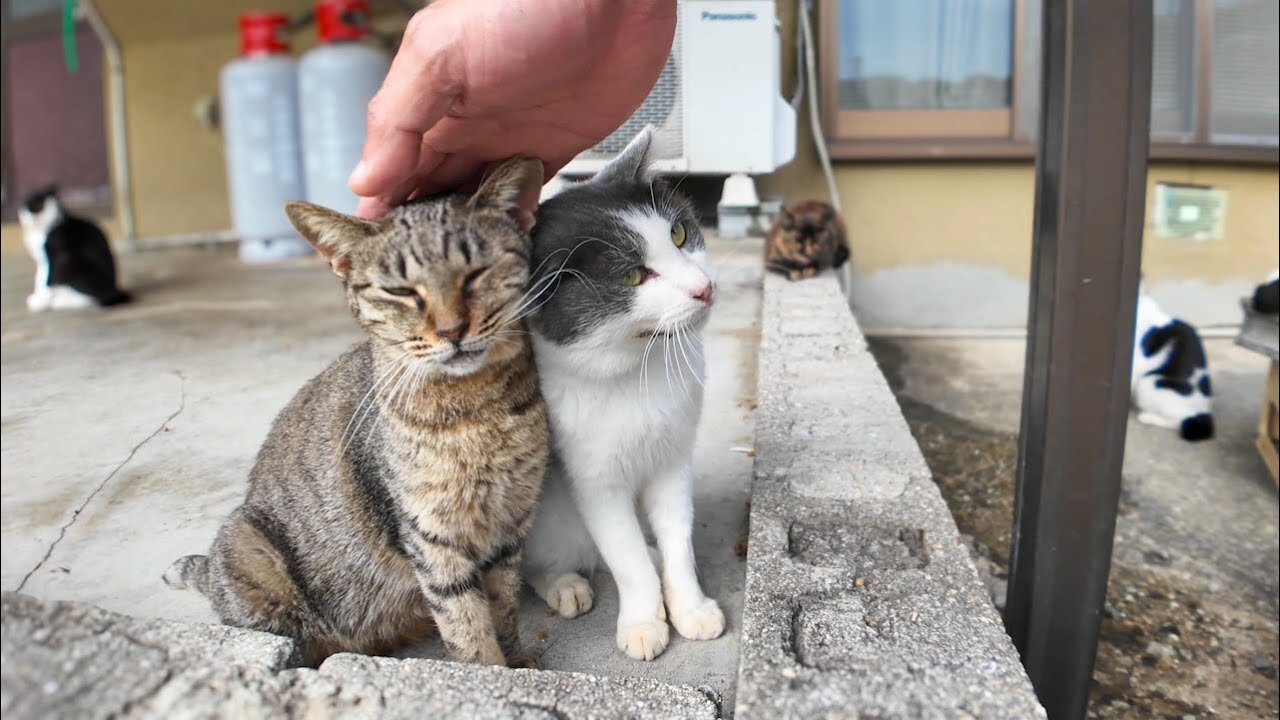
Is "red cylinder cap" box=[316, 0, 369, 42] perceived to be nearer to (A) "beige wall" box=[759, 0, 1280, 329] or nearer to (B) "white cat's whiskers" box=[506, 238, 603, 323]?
(A) "beige wall" box=[759, 0, 1280, 329]

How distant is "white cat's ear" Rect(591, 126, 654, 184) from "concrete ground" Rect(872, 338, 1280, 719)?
4.52 feet

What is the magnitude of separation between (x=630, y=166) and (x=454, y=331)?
392 mm

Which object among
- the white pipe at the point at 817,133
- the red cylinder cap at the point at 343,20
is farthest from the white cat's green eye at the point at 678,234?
the red cylinder cap at the point at 343,20

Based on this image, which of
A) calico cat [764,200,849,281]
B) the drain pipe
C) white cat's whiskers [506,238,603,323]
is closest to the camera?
white cat's whiskers [506,238,603,323]

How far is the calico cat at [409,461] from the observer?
0.97 m

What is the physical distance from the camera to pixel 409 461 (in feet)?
3.45

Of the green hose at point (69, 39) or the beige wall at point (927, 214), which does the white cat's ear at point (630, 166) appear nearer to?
the green hose at point (69, 39)

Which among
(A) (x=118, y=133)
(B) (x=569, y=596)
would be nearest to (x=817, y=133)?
(A) (x=118, y=133)

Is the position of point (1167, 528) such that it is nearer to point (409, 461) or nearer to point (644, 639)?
point (644, 639)

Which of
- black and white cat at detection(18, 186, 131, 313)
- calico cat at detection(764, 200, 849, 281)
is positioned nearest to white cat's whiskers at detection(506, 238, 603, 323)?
black and white cat at detection(18, 186, 131, 313)

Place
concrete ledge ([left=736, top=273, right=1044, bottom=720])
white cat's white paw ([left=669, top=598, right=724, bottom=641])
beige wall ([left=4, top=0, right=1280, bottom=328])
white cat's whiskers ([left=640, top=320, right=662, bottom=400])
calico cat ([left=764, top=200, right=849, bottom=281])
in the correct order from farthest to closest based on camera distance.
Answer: beige wall ([left=4, top=0, right=1280, bottom=328]), calico cat ([left=764, top=200, right=849, bottom=281]), white cat's white paw ([left=669, top=598, right=724, bottom=641]), white cat's whiskers ([left=640, top=320, right=662, bottom=400]), concrete ledge ([left=736, top=273, right=1044, bottom=720])

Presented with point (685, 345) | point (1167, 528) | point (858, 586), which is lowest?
point (1167, 528)

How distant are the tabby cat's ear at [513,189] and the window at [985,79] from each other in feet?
11.8

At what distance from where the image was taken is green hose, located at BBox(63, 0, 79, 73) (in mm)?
1166
